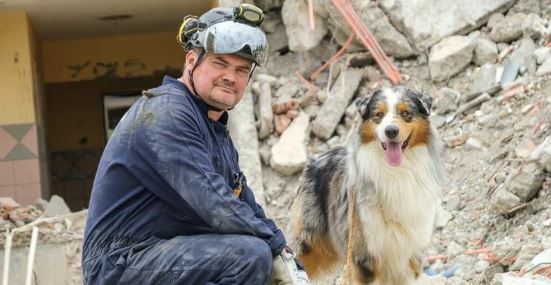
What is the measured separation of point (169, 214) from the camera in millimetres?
4906

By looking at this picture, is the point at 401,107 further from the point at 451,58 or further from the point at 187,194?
the point at 451,58

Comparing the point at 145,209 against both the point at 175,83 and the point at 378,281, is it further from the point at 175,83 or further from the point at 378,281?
the point at 378,281

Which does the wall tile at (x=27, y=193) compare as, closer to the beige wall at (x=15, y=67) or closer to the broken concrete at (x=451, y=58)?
the beige wall at (x=15, y=67)

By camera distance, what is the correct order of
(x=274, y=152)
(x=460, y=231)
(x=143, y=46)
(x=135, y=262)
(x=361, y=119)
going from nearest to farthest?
(x=135, y=262) → (x=361, y=119) → (x=460, y=231) → (x=274, y=152) → (x=143, y=46)

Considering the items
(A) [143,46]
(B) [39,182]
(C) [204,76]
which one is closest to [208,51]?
(C) [204,76]

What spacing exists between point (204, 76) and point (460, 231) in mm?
4976

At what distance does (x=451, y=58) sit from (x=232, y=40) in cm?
698

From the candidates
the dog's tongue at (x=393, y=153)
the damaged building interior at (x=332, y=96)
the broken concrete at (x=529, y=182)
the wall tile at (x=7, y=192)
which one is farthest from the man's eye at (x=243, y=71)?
the wall tile at (x=7, y=192)

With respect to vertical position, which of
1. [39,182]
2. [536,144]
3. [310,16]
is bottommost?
[39,182]

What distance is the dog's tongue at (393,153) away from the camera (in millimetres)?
8008

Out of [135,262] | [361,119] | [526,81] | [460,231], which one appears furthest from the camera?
[526,81]

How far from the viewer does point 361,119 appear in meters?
8.09

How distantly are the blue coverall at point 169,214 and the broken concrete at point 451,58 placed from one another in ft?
23.0

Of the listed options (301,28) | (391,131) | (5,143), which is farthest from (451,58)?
(5,143)
